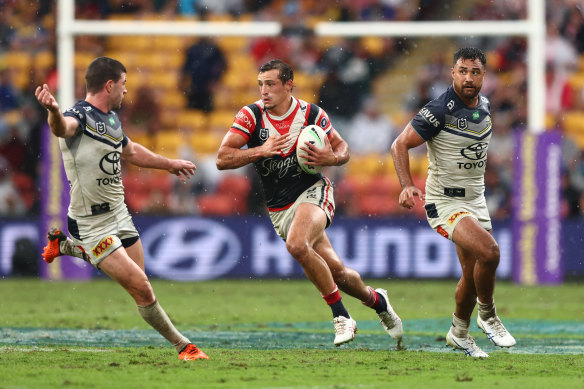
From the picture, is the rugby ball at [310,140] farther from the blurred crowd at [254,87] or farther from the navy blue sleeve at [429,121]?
the blurred crowd at [254,87]

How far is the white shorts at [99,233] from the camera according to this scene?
722 cm

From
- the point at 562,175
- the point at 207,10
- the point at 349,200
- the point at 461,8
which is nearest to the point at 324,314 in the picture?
the point at 349,200

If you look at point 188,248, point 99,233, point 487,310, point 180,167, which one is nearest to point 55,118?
point 99,233

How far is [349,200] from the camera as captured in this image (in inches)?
643

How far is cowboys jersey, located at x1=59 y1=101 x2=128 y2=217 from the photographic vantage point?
7203 mm

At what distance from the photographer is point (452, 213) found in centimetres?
812

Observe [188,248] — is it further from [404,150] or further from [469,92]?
[469,92]

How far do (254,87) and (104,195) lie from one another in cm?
1028

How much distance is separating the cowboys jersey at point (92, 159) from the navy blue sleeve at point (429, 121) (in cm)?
240

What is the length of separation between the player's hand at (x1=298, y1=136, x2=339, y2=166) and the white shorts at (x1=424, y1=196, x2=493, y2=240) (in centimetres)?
96

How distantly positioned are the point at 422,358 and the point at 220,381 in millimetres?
2014

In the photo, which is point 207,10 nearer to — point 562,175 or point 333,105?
point 333,105

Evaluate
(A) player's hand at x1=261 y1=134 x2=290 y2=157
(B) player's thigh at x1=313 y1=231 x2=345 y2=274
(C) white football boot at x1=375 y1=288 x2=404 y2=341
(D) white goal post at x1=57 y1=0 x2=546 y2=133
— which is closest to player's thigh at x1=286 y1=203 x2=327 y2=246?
(B) player's thigh at x1=313 y1=231 x2=345 y2=274

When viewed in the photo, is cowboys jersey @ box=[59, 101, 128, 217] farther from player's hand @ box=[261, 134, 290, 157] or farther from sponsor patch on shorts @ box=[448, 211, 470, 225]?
sponsor patch on shorts @ box=[448, 211, 470, 225]
